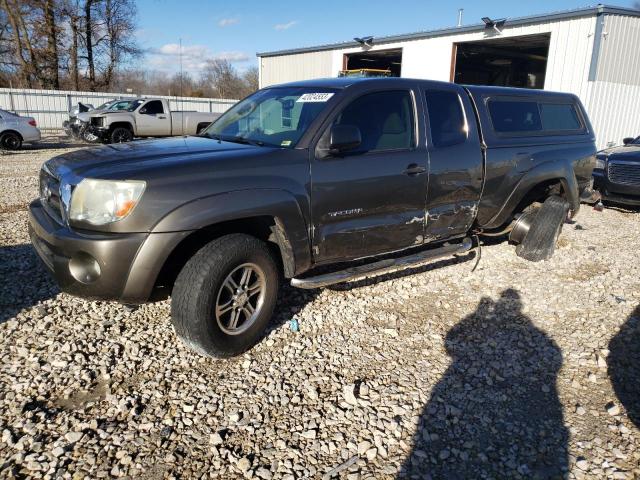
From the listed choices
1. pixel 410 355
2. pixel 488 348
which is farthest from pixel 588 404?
pixel 410 355

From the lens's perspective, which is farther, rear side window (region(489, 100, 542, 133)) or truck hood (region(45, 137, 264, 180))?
rear side window (region(489, 100, 542, 133))

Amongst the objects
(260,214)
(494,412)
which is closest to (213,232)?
(260,214)

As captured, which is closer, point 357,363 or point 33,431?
point 33,431

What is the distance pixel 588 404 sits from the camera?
3059 mm

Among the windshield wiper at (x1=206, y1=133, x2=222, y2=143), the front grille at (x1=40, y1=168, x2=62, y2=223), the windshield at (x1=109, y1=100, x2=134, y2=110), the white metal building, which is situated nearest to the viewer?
the front grille at (x1=40, y1=168, x2=62, y2=223)

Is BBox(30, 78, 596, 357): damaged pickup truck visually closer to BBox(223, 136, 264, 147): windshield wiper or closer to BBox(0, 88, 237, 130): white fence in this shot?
BBox(223, 136, 264, 147): windshield wiper

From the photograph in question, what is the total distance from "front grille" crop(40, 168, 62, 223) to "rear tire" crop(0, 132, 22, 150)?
14.9 m

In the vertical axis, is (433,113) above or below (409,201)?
above

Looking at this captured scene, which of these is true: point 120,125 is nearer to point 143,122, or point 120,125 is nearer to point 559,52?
point 143,122

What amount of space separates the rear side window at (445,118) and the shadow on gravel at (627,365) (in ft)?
7.11

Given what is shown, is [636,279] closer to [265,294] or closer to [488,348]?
[488,348]

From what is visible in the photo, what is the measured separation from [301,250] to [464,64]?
2438cm

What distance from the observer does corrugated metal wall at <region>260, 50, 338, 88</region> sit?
77.8ft

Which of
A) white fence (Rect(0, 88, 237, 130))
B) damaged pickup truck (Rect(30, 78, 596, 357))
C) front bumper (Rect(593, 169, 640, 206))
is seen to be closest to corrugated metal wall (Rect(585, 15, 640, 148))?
front bumper (Rect(593, 169, 640, 206))
